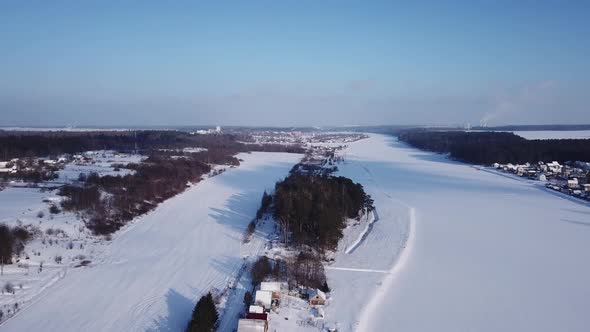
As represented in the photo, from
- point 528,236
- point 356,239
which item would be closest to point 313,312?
point 356,239

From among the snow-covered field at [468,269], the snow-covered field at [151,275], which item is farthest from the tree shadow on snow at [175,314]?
the snow-covered field at [468,269]

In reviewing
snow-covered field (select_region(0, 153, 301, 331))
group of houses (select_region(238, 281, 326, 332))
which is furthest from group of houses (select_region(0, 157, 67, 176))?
group of houses (select_region(238, 281, 326, 332))

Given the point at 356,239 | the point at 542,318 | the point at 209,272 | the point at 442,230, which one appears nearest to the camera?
the point at 542,318

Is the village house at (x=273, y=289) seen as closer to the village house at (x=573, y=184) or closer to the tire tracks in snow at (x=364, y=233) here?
the tire tracks in snow at (x=364, y=233)

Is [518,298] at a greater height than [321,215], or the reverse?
[321,215]

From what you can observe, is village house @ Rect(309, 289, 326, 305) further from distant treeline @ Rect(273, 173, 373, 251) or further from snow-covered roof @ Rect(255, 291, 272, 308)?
distant treeline @ Rect(273, 173, 373, 251)

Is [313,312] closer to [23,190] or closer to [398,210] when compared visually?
[398,210]

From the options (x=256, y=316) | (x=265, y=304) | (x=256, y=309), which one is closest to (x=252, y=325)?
(x=256, y=316)
